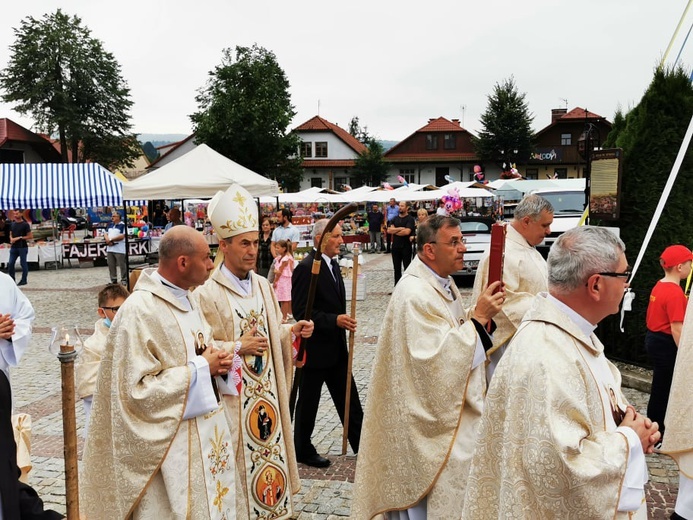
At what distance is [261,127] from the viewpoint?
38.8 meters

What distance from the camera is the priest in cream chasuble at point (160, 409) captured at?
3.16m

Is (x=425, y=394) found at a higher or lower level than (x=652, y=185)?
lower

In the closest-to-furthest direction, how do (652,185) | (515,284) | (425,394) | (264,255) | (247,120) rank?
(425,394) → (515,284) → (652,185) → (264,255) → (247,120)

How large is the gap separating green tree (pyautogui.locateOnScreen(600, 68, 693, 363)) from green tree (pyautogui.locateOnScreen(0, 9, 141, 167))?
47.7 metres

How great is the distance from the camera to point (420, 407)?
141 inches

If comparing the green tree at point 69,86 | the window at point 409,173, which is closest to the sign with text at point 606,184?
the green tree at point 69,86

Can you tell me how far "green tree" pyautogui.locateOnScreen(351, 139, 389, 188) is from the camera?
59719 mm

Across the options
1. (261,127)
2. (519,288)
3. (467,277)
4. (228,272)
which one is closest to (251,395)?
(228,272)

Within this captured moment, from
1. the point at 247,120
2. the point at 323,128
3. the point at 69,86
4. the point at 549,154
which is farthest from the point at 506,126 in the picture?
the point at 69,86

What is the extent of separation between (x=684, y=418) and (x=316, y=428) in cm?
353

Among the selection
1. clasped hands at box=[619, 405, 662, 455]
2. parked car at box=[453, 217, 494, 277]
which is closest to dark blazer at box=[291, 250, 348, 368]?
clasped hands at box=[619, 405, 662, 455]

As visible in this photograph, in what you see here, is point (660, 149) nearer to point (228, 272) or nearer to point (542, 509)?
point (228, 272)

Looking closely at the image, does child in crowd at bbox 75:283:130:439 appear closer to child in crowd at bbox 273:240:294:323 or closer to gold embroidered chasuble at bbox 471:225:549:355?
gold embroidered chasuble at bbox 471:225:549:355

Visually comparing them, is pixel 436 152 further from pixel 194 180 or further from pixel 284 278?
pixel 284 278
